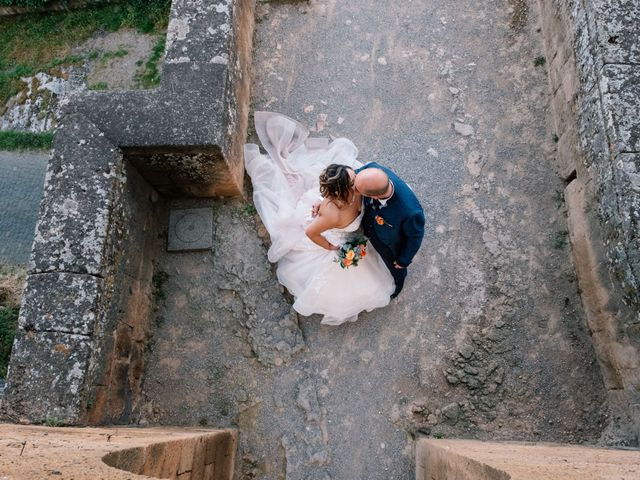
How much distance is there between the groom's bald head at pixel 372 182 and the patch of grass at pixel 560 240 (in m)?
1.82

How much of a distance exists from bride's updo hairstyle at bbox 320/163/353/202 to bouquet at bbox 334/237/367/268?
0.56m

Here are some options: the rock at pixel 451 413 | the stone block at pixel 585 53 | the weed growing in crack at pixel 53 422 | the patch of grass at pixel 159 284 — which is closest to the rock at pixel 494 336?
the rock at pixel 451 413

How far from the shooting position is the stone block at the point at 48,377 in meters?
3.52

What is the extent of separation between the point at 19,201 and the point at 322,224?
4.04 meters

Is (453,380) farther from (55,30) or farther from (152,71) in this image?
(55,30)

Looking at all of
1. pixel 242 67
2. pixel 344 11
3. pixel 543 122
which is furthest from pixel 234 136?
pixel 543 122

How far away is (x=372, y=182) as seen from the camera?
3.52m

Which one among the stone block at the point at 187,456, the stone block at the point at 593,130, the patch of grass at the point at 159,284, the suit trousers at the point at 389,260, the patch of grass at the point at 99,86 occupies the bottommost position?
the stone block at the point at 187,456

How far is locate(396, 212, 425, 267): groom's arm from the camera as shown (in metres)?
3.80

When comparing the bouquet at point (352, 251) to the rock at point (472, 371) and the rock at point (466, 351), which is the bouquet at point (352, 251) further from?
the rock at point (472, 371)

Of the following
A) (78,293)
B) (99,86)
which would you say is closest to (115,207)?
(78,293)

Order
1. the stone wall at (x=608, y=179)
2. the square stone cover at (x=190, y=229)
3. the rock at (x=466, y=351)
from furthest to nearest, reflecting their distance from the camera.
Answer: the square stone cover at (x=190, y=229) → the rock at (x=466, y=351) → the stone wall at (x=608, y=179)

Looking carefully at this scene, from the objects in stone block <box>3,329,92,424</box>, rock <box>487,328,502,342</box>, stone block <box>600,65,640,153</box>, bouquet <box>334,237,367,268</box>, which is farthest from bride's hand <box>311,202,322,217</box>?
stone block <box>600,65,640,153</box>

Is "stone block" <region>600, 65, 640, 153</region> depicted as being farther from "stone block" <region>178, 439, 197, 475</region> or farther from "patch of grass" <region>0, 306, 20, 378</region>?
"patch of grass" <region>0, 306, 20, 378</region>
